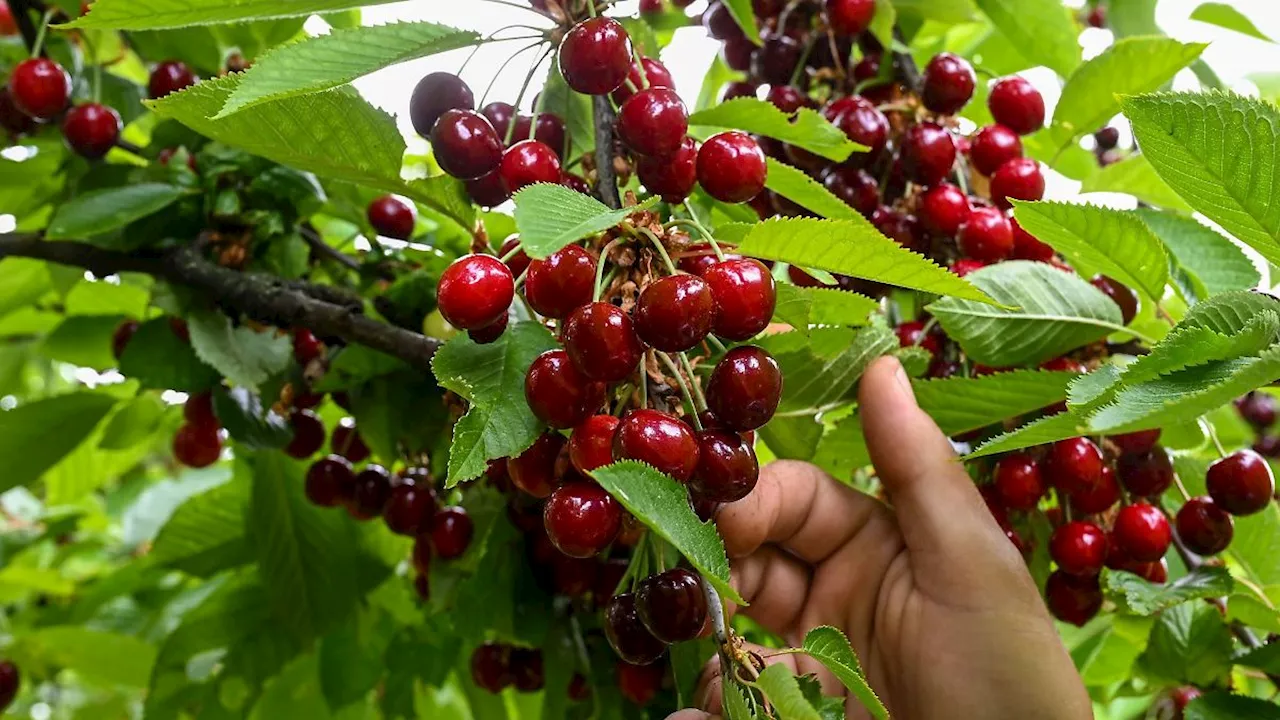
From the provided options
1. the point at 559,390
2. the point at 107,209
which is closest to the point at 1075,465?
the point at 559,390

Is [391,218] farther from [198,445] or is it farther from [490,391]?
[490,391]

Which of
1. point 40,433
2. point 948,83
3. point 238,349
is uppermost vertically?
point 948,83

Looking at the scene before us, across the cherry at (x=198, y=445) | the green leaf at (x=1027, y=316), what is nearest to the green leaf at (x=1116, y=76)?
the green leaf at (x=1027, y=316)

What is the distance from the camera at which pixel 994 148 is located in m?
1.08

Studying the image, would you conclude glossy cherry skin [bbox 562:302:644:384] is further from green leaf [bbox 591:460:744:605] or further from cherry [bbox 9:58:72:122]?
cherry [bbox 9:58:72:122]

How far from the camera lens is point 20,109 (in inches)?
49.4

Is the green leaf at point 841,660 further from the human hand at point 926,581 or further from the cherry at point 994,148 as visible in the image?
the cherry at point 994,148

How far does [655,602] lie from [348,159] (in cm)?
38

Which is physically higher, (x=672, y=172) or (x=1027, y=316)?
(x=672, y=172)

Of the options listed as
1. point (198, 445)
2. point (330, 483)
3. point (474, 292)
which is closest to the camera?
point (474, 292)

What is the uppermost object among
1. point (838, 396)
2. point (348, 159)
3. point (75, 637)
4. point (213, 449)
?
point (348, 159)

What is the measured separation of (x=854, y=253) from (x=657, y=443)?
0.16 m

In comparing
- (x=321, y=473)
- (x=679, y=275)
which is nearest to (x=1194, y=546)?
(x=679, y=275)

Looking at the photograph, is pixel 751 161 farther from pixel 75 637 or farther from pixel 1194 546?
pixel 75 637
